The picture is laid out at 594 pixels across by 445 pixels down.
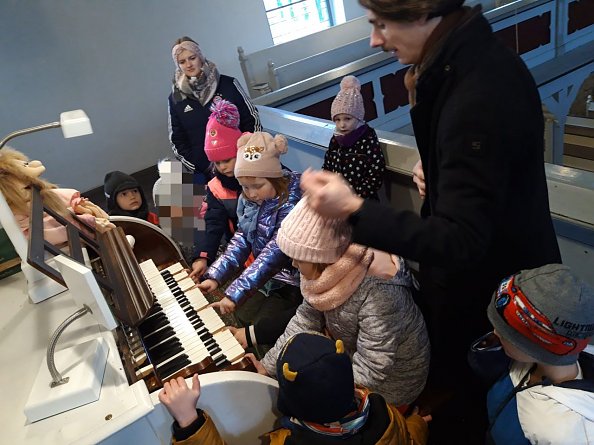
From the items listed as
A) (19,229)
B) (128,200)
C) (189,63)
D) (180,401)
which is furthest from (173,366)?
(189,63)

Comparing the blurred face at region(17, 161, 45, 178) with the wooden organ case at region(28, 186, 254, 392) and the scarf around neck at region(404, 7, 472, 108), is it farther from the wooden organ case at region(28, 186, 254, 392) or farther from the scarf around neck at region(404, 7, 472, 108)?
the scarf around neck at region(404, 7, 472, 108)

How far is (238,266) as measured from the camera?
2.30 meters

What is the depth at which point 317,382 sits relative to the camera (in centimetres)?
114

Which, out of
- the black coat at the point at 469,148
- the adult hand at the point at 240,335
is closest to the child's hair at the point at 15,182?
the adult hand at the point at 240,335

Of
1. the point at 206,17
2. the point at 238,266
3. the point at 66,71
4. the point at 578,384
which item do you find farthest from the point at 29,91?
the point at 578,384

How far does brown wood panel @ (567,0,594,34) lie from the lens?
516 cm

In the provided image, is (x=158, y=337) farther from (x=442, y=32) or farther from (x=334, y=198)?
(x=442, y=32)

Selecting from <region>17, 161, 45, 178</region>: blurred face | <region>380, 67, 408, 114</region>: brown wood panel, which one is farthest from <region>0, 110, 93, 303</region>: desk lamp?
<region>380, 67, 408, 114</region>: brown wood panel

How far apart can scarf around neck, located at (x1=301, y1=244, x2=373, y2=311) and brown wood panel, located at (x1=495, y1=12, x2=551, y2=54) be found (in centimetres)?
472

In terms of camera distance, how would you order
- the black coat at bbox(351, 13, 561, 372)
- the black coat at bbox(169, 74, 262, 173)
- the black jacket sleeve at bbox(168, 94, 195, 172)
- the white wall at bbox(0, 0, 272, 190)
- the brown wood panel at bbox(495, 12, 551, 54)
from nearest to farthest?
the black coat at bbox(351, 13, 561, 372)
the black coat at bbox(169, 74, 262, 173)
the black jacket sleeve at bbox(168, 94, 195, 172)
the brown wood panel at bbox(495, 12, 551, 54)
the white wall at bbox(0, 0, 272, 190)

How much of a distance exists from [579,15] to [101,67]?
5963 mm

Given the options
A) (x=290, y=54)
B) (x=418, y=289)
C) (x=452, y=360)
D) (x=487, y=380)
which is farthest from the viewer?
(x=290, y=54)

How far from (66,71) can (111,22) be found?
84cm

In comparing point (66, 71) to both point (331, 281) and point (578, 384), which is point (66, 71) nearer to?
point (331, 281)
